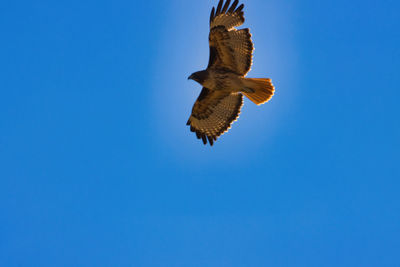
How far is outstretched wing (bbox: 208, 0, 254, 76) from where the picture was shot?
789cm

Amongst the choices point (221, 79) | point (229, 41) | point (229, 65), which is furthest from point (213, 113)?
point (229, 41)

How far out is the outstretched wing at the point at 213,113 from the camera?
8805mm

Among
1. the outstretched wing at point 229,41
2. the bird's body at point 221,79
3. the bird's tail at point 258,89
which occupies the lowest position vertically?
the bird's tail at point 258,89

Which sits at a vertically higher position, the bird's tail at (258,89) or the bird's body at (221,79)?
the bird's body at (221,79)

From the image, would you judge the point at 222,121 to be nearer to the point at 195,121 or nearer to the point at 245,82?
the point at 195,121

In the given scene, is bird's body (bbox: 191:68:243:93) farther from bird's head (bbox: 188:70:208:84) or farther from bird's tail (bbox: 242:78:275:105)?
bird's tail (bbox: 242:78:275:105)

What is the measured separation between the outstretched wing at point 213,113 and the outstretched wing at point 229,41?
77cm

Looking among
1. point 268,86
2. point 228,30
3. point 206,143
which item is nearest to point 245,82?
point 268,86

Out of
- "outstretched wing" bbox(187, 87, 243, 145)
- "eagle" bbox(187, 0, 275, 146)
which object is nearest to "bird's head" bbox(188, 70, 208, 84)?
"eagle" bbox(187, 0, 275, 146)

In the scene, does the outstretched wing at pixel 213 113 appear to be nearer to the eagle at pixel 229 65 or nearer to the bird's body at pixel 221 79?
the eagle at pixel 229 65

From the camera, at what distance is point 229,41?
798 centimetres

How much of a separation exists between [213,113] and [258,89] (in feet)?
4.12

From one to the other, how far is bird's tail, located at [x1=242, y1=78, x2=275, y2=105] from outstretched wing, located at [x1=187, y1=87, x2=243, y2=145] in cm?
52

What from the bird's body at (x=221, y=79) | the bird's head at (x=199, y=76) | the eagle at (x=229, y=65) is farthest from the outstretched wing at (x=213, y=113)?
the bird's head at (x=199, y=76)
